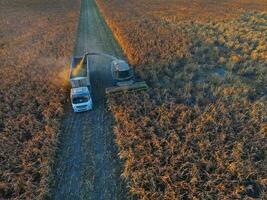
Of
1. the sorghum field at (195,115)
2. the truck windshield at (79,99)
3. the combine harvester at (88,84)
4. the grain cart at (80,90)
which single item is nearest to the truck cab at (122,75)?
the combine harvester at (88,84)

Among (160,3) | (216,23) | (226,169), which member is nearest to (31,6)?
(160,3)

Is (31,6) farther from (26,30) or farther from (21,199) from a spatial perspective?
(21,199)

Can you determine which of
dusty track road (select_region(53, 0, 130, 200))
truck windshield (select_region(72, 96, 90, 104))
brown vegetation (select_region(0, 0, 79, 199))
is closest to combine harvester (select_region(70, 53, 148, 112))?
truck windshield (select_region(72, 96, 90, 104))

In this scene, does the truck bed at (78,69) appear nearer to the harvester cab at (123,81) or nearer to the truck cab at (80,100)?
the harvester cab at (123,81)

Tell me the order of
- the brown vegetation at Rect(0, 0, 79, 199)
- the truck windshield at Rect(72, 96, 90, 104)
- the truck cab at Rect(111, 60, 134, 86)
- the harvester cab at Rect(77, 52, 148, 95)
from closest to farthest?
the brown vegetation at Rect(0, 0, 79, 199) < the truck windshield at Rect(72, 96, 90, 104) < the harvester cab at Rect(77, 52, 148, 95) < the truck cab at Rect(111, 60, 134, 86)

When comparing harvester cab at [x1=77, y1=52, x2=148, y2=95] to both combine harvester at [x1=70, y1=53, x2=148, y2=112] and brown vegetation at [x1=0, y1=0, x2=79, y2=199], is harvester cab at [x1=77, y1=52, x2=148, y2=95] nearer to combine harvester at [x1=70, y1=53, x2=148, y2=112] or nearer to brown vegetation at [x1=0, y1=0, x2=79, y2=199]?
combine harvester at [x1=70, y1=53, x2=148, y2=112]

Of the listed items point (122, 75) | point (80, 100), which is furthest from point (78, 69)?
point (80, 100)

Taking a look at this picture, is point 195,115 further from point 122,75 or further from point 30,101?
point 30,101
